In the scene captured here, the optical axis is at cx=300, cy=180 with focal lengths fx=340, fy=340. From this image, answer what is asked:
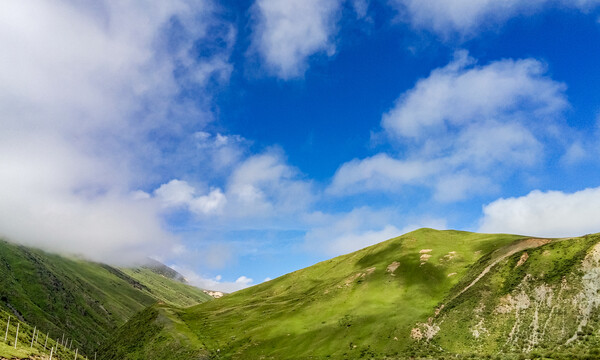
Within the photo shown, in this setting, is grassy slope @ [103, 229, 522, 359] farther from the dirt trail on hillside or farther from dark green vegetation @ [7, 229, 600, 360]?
the dirt trail on hillside

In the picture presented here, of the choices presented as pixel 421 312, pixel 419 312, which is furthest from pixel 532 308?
pixel 419 312

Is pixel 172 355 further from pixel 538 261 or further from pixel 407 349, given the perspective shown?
pixel 538 261

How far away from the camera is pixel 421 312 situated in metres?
85.2

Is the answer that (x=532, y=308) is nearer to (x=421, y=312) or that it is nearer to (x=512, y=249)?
(x=421, y=312)

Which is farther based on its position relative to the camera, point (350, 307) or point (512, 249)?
point (350, 307)

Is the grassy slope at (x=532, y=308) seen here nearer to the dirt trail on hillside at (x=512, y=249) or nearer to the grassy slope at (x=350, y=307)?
the dirt trail on hillside at (x=512, y=249)

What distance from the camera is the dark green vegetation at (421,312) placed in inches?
2532

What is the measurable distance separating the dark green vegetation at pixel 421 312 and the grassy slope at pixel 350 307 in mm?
367

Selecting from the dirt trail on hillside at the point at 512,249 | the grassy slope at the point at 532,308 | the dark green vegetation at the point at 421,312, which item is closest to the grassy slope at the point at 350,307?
the dark green vegetation at the point at 421,312

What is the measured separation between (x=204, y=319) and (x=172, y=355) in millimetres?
33716

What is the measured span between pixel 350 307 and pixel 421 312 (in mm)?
21499

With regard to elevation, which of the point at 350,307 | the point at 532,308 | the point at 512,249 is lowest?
the point at 532,308

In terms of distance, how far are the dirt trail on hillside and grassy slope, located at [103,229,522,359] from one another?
26.6ft

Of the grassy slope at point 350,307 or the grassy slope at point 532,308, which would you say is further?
the grassy slope at point 350,307
